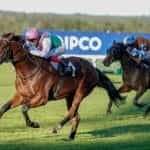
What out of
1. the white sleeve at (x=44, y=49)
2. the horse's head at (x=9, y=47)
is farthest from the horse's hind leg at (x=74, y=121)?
the horse's head at (x=9, y=47)

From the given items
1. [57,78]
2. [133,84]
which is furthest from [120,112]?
[57,78]

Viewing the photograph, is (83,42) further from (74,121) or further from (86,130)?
(74,121)

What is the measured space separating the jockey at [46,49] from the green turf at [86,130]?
119 cm

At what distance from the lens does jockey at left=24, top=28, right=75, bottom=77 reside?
13930 millimetres

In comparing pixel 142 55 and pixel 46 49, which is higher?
pixel 46 49

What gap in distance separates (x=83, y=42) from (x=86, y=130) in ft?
58.5

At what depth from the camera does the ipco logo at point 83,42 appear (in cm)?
3231

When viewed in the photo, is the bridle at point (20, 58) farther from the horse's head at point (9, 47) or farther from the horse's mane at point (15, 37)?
the horse's mane at point (15, 37)

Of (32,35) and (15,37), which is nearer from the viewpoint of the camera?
(15,37)

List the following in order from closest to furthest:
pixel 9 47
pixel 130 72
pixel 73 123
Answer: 1. pixel 9 47
2. pixel 73 123
3. pixel 130 72

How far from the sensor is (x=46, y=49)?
13.9 m

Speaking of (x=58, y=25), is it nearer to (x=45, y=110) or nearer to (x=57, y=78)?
(x=45, y=110)

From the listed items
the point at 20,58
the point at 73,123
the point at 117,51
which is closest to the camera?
the point at 20,58

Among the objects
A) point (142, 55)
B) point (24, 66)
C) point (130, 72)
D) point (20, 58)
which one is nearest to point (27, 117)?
point (24, 66)
